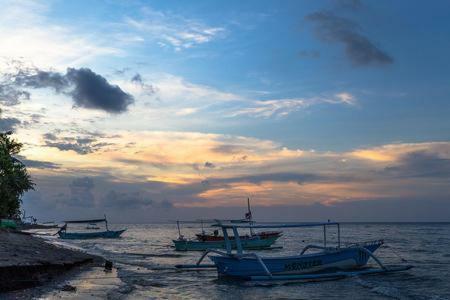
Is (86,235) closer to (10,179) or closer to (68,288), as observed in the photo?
(10,179)

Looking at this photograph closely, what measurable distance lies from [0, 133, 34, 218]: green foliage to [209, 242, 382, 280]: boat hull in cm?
3292

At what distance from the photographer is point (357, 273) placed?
24.5 meters

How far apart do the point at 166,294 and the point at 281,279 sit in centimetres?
645

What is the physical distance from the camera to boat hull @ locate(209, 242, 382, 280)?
23.0 m

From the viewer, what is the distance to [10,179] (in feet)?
168

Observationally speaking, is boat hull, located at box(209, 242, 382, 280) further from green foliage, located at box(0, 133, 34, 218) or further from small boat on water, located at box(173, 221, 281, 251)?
green foliage, located at box(0, 133, 34, 218)

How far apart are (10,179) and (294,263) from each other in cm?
3958

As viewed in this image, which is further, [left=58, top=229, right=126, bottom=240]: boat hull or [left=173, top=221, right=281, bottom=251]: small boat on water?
[left=58, top=229, right=126, bottom=240]: boat hull

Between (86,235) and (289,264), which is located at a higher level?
(289,264)

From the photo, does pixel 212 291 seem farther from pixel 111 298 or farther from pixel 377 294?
Result: pixel 377 294

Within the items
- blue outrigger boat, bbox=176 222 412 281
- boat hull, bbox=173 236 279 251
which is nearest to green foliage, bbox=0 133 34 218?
boat hull, bbox=173 236 279 251

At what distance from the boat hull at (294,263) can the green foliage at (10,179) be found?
108ft

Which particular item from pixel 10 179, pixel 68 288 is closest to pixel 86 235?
pixel 10 179

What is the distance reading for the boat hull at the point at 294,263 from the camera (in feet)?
75.5
